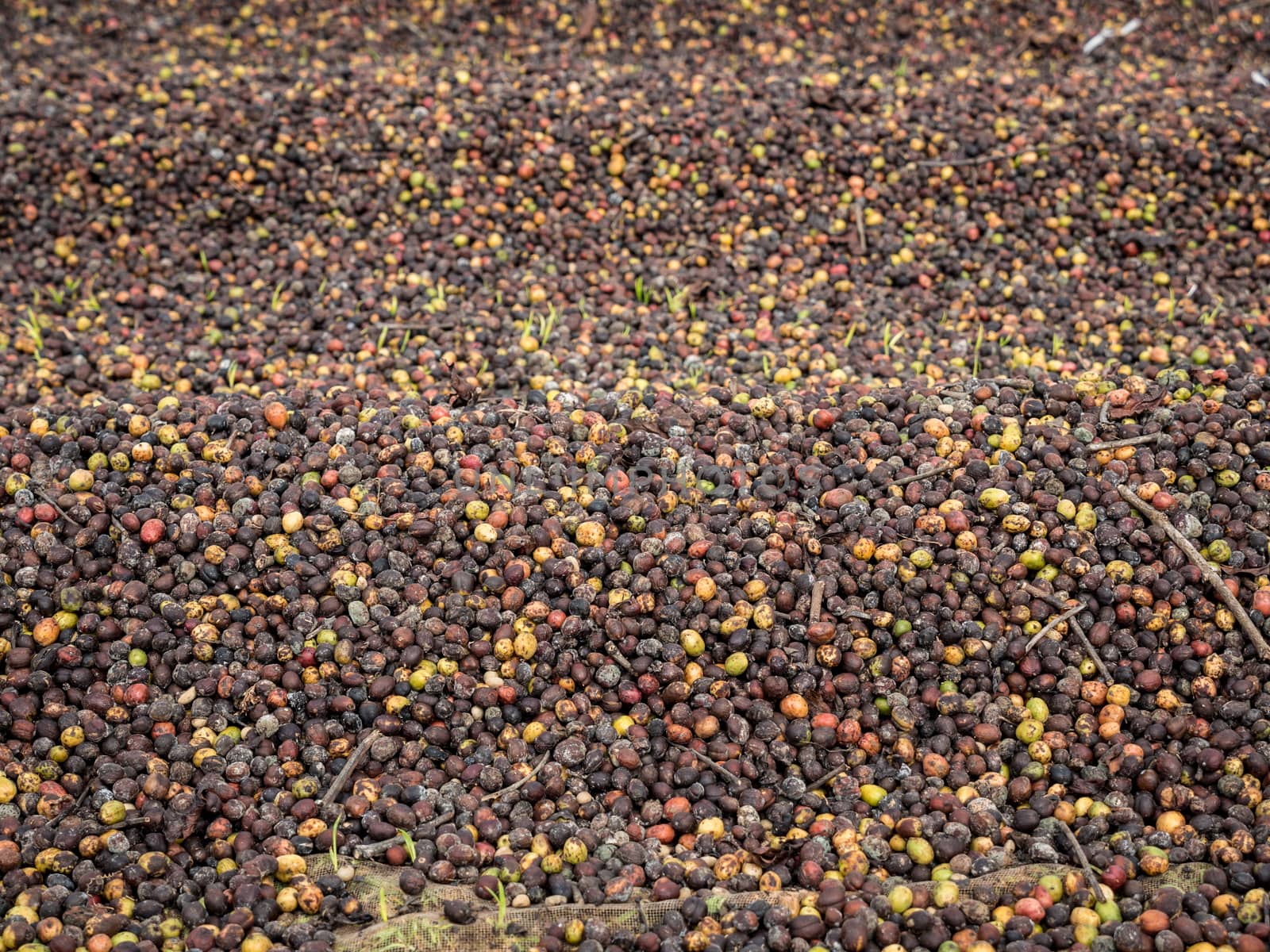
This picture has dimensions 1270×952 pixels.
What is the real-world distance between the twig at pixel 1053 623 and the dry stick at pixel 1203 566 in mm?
423

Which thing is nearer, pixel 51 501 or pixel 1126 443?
pixel 51 501

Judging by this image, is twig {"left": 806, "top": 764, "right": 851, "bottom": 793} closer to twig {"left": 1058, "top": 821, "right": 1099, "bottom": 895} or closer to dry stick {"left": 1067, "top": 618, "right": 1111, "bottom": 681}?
twig {"left": 1058, "top": 821, "right": 1099, "bottom": 895}

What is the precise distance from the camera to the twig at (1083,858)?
103 inches

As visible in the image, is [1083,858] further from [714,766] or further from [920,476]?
[920,476]

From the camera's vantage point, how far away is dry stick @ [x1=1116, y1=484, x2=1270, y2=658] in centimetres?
312

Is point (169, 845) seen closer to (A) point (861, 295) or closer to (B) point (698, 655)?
(B) point (698, 655)

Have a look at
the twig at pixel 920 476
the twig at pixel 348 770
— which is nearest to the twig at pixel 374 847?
the twig at pixel 348 770

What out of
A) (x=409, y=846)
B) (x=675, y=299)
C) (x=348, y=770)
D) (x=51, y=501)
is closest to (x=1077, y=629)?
(x=409, y=846)

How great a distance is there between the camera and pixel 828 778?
2926 mm

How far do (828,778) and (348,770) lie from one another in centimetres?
140

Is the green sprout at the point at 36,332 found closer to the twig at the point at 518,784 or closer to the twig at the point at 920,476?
the twig at the point at 518,784

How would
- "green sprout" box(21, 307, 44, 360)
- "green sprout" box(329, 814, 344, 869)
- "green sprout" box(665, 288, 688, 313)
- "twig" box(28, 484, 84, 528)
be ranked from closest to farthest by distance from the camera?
"green sprout" box(329, 814, 344, 869) < "twig" box(28, 484, 84, 528) < "green sprout" box(21, 307, 44, 360) < "green sprout" box(665, 288, 688, 313)

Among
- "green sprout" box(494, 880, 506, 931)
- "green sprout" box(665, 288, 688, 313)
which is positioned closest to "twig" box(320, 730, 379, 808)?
"green sprout" box(494, 880, 506, 931)

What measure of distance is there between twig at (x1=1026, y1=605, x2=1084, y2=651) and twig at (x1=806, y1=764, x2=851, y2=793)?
74cm
